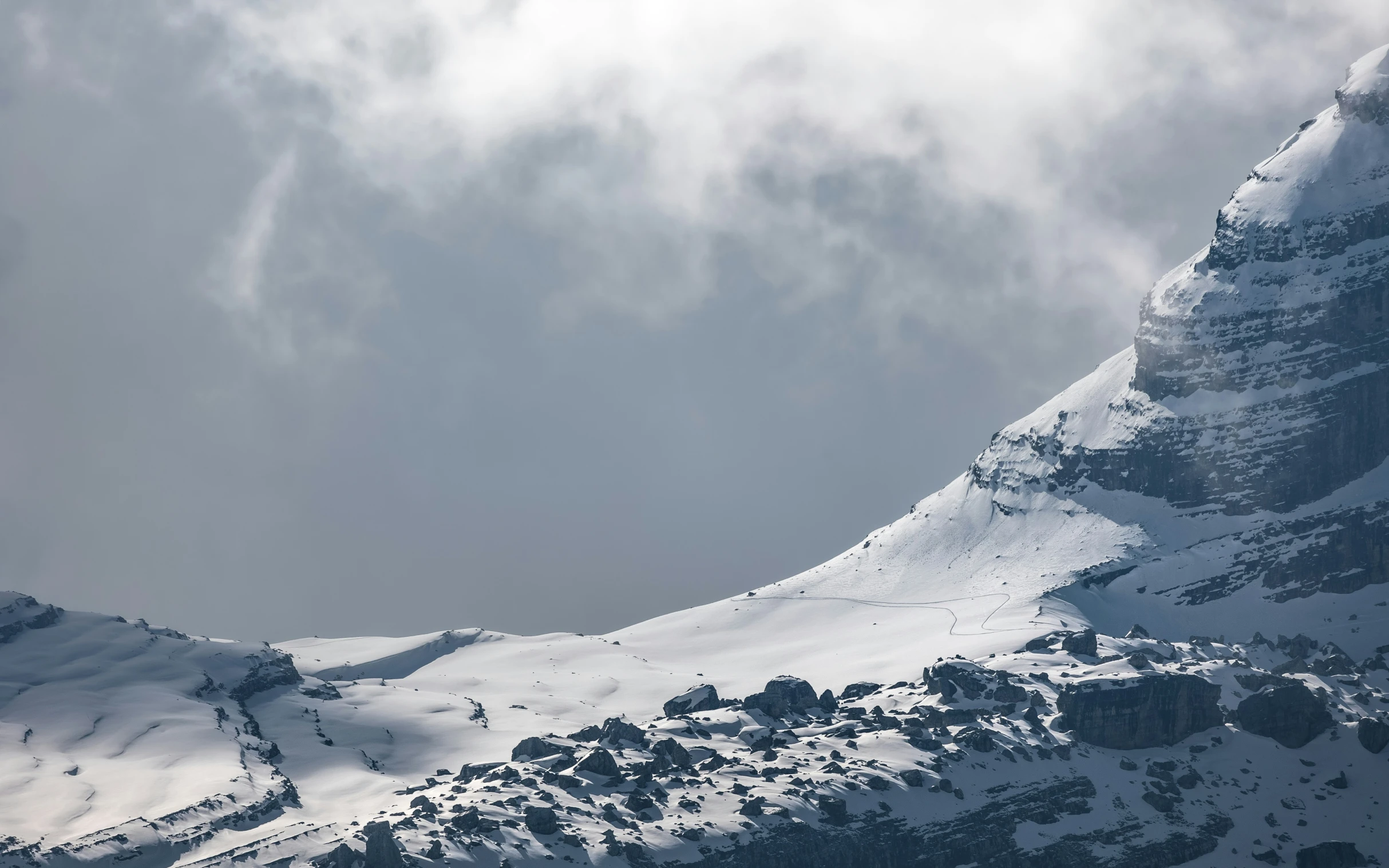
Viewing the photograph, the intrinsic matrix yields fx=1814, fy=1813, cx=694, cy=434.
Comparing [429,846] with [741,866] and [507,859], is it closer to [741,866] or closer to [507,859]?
[507,859]

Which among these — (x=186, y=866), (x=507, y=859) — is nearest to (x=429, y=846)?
(x=507, y=859)

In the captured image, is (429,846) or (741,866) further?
(741,866)

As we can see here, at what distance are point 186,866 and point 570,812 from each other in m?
42.0

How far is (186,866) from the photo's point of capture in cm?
19650

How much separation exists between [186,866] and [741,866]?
2369 inches

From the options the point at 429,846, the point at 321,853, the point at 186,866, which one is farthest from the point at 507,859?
the point at 186,866

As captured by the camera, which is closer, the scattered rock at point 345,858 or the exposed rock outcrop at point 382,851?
the exposed rock outcrop at point 382,851

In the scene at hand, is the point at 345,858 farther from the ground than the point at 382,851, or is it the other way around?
the point at 345,858

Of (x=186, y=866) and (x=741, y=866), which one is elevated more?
(x=186, y=866)

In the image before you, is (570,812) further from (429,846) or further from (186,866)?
(186,866)

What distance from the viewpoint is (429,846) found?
179625 mm

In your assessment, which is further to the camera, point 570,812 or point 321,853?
point 570,812

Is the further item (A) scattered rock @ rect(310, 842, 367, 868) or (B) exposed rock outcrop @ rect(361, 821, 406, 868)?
(A) scattered rock @ rect(310, 842, 367, 868)

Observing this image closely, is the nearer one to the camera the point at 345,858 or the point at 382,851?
the point at 382,851
